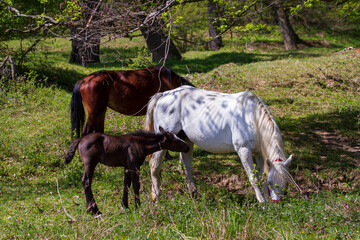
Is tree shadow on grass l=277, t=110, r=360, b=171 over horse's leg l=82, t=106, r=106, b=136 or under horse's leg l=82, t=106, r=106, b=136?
under

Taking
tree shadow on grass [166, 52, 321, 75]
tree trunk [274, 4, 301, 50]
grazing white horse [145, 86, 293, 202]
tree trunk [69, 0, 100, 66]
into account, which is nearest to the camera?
grazing white horse [145, 86, 293, 202]

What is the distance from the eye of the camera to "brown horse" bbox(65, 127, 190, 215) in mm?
5508

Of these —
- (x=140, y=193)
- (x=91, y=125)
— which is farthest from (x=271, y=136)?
(x=91, y=125)

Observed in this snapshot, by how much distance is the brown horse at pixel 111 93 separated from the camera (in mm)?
7805

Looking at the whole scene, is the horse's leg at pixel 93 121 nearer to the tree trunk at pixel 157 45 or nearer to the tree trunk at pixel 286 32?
the tree trunk at pixel 157 45

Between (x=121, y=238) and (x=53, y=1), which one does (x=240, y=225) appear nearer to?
(x=121, y=238)

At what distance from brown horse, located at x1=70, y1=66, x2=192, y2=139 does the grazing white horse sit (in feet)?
4.91

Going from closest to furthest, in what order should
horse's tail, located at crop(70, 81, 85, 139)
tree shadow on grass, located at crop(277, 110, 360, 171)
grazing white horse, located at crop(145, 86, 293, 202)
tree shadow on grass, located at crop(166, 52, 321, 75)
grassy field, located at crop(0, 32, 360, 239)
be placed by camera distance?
grassy field, located at crop(0, 32, 360, 239) < grazing white horse, located at crop(145, 86, 293, 202) < tree shadow on grass, located at crop(277, 110, 360, 171) < horse's tail, located at crop(70, 81, 85, 139) < tree shadow on grass, located at crop(166, 52, 321, 75)

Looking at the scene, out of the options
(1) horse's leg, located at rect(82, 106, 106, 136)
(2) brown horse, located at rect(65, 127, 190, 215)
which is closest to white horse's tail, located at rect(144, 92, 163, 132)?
(2) brown horse, located at rect(65, 127, 190, 215)

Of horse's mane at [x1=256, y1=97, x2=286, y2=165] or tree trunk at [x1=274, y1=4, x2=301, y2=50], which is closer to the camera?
horse's mane at [x1=256, y1=97, x2=286, y2=165]

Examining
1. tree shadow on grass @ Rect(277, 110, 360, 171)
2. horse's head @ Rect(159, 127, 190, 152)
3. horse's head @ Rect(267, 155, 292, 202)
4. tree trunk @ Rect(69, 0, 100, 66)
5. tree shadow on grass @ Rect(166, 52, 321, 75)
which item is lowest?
tree shadow on grass @ Rect(277, 110, 360, 171)

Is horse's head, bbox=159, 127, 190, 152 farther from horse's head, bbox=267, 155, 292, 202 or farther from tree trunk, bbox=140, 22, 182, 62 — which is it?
tree trunk, bbox=140, 22, 182, 62

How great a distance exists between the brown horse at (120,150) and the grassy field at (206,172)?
0.36 metres

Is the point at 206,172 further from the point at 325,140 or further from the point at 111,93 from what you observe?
the point at 325,140
